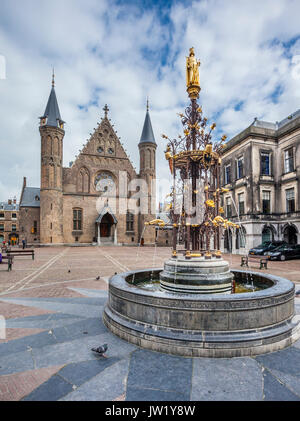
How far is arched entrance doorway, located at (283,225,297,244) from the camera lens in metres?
25.6

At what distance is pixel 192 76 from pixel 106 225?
124 feet

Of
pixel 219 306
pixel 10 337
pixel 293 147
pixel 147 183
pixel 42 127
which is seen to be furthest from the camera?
pixel 147 183

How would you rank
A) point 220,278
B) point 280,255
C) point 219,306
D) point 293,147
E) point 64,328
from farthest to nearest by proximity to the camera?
1. point 293,147
2. point 280,255
3. point 220,278
4. point 64,328
5. point 219,306

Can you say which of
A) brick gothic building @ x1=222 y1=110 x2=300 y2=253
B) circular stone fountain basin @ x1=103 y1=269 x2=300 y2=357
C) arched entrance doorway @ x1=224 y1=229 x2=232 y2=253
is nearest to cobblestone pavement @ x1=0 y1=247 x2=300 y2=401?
circular stone fountain basin @ x1=103 y1=269 x2=300 y2=357

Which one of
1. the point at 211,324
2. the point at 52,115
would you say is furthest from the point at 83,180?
the point at 211,324

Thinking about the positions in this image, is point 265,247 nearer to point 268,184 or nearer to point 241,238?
point 241,238

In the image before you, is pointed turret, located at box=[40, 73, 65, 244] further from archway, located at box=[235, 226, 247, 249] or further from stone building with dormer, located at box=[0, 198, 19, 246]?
stone building with dormer, located at box=[0, 198, 19, 246]

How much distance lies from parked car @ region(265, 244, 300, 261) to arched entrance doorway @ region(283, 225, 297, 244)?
14.1 feet

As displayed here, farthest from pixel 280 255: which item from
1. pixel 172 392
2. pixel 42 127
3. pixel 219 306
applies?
pixel 42 127

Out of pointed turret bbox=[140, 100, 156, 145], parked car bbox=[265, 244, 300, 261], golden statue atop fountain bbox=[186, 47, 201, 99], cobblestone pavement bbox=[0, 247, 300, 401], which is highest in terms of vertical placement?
pointed turret bbox=[140, 100, 156, 145]

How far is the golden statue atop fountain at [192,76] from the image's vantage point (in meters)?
7.14

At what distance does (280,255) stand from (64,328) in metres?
19.7

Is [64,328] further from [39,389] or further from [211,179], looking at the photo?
[211,179]

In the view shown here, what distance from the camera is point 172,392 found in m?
3.11
